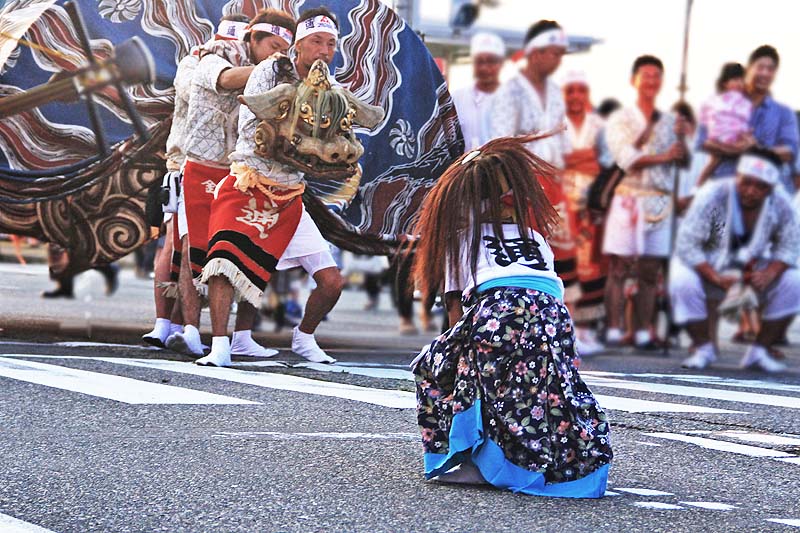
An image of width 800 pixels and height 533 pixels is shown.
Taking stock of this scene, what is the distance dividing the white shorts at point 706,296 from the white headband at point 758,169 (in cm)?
58

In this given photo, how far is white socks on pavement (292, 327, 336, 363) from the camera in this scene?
895 centimetres

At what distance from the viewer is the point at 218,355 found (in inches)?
329

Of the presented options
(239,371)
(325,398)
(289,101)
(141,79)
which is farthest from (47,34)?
(325,398)

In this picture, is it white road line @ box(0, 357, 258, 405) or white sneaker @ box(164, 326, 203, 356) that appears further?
white sneaker @ box(164, 326, 203, 356)

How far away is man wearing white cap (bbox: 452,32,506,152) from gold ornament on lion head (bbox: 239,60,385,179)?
1861mm

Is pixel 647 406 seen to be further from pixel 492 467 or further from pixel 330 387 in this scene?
pixel 492 467

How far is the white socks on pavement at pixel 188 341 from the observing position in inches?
349

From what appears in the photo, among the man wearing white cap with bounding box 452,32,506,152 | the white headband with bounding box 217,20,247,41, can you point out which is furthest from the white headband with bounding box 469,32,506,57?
the white headband with bounding box 217,20,247,41

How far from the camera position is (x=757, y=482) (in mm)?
5367

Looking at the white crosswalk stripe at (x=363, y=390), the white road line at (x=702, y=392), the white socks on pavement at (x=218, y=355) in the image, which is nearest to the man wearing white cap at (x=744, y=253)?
the white crosswalk stripe at (x=363, y=390)

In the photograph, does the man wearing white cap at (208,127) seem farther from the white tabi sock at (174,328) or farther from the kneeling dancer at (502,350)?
the kneeling dancer at (502,350)

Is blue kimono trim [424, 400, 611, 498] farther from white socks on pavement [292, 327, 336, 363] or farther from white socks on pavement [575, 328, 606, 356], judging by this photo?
white socks on pavement [575, 328, 606, 356]

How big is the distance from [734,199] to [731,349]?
2340 millimetres

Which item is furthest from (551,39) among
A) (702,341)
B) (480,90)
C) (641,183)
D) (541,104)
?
(702,341)
